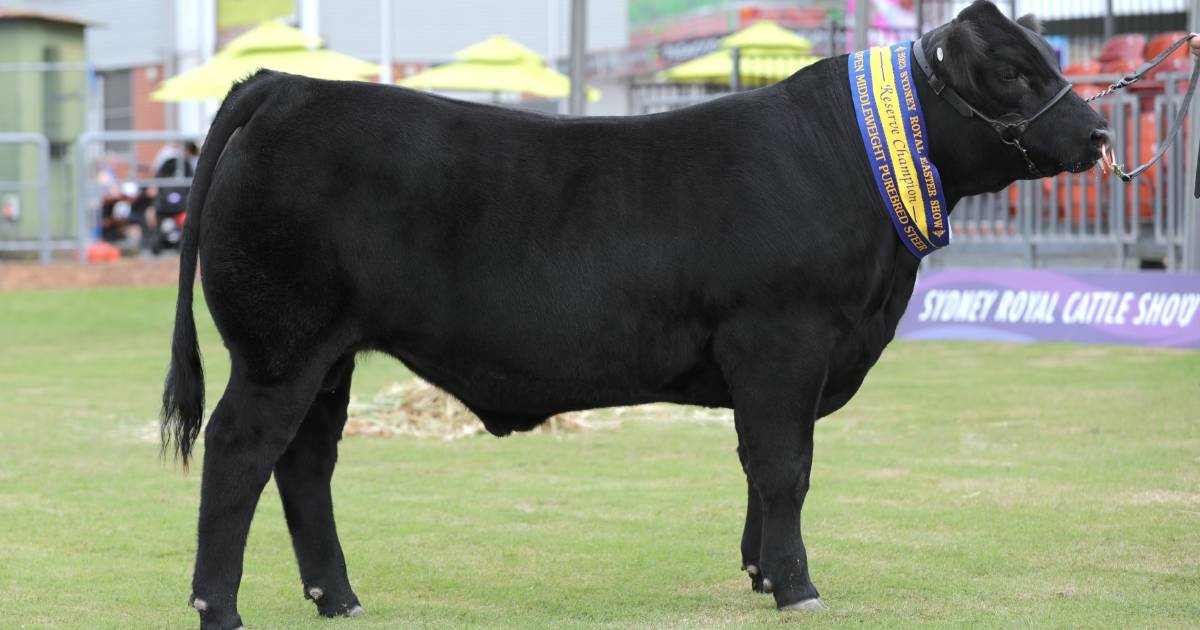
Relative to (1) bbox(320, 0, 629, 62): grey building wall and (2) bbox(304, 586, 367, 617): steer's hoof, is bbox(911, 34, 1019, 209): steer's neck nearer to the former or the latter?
(2) bbox(304, 586, 367, 617): steer's hoof

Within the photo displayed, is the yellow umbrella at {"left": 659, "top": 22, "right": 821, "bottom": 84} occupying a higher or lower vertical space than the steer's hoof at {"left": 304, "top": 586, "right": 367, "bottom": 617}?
higher

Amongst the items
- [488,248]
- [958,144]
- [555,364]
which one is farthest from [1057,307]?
[488,248]

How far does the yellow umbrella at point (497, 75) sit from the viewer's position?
2455 cm

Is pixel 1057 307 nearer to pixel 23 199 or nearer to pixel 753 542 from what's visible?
pixel 753 542

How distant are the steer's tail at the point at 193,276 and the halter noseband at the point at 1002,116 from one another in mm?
2296

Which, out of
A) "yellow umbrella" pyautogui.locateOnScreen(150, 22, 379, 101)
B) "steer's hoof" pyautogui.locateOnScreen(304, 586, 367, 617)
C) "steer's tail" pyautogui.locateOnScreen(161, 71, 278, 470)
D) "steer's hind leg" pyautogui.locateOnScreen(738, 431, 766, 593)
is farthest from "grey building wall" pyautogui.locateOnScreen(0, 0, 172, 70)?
"steer's hind leg" pyautogui.locateOnScreen(738, 431, 766, 593)

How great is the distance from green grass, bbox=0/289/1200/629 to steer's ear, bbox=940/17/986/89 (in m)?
1.86

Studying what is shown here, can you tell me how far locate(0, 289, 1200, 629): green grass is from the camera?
5.86 metres

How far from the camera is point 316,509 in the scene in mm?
5848

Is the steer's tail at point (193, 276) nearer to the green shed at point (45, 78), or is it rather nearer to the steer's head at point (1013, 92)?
the steer's head at point (1013, 92)

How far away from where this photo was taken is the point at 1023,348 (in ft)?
47.8

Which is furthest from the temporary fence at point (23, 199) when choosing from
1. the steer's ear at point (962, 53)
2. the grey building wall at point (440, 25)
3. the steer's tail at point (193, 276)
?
the steer's ear at point (962, 53)

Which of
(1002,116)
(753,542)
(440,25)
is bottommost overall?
(753,542)

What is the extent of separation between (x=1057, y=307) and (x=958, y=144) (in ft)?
29.8
